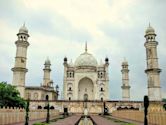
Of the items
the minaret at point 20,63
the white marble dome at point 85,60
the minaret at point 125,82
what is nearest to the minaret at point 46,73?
the white marble dome at point 85,60

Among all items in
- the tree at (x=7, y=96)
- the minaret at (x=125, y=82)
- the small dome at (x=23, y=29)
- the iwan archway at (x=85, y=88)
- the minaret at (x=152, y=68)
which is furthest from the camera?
the iwan archway at (x=85, y=88)

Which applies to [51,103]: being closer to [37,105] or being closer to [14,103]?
[37,105]

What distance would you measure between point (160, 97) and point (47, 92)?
2227cm

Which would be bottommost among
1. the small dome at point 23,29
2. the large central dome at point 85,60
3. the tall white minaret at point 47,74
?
the tall white minaret at point 47,74

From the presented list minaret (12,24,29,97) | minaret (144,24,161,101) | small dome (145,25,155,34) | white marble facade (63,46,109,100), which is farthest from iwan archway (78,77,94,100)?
small dome (145,25,155,34)

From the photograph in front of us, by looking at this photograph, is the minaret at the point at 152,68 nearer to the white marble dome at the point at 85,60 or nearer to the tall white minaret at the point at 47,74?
the white marble dome at the point at 85,60

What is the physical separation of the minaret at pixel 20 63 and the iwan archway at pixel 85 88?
558 inches

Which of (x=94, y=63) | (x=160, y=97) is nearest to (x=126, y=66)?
(x=94, y=63)

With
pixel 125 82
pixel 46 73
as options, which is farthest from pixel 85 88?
pixel 46 73

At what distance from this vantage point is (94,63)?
49594 millimetres

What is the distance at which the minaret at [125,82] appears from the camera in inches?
1757

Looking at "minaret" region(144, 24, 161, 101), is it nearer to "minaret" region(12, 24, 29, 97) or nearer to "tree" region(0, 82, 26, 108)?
"minaret" region(12, 24, 29, 97)

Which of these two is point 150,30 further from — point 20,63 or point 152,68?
point 20,63

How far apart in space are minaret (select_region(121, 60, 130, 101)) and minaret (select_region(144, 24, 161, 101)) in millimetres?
8714
